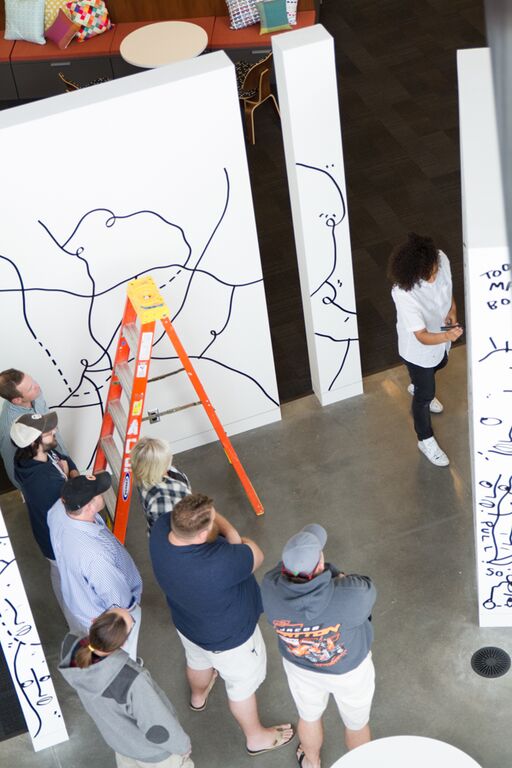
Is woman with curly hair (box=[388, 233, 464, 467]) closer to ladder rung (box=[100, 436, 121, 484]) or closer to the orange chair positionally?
ladder rung (box=[100, 436, 121, 484])

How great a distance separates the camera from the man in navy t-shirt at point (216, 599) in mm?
3307

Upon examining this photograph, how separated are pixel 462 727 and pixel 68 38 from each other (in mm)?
7050

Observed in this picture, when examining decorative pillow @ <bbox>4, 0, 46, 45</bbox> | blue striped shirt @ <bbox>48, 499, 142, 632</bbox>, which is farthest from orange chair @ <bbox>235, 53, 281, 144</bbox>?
blue striped shirt @ <bbox>48, 499, 142, 632</bbox>

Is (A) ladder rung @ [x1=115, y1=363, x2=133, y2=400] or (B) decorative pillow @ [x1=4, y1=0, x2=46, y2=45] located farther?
(B) decorative pillow @ [x1=4, y1=0, x2=46, y2=45]

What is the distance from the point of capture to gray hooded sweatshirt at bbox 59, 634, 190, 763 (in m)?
3.21

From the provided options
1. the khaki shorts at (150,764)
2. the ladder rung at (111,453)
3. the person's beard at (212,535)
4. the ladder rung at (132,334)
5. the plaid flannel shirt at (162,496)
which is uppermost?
the person's beard at (212,535)

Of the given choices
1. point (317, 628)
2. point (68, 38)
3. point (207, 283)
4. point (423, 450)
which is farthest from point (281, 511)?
point (68, 38)

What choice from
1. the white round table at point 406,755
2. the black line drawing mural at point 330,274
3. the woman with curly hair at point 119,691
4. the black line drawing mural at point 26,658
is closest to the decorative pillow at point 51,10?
the black line drawing mural at point 330,274

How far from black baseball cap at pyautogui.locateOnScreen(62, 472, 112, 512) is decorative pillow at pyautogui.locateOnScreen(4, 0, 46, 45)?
20.5 ft

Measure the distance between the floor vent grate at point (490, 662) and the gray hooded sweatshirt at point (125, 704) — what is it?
5.07ft

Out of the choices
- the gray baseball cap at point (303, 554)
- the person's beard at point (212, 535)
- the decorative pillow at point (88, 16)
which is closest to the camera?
the gray baseball cap at point (303, 554)

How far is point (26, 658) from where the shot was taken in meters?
3.93

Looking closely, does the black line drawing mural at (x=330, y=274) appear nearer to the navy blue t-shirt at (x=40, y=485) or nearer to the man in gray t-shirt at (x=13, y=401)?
the man in gray t-shirt at (x=13, y=401)

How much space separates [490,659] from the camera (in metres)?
4.33
